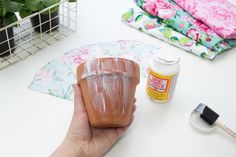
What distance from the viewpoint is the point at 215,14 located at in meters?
0.95

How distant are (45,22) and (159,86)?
1.20ft

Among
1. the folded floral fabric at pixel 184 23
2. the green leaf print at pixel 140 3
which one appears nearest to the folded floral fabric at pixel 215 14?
the folded floral fabric at pixel 184 23

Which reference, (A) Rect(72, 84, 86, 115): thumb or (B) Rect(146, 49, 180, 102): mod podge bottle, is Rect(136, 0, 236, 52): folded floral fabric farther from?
(A) Rect(72, 84, 86, 115): thumb

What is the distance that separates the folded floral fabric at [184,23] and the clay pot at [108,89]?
1.17 ft

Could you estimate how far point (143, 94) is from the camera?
727mm

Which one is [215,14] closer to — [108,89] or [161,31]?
[161,31]

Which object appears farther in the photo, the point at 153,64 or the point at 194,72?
the point at 194,72

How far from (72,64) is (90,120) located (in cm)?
25

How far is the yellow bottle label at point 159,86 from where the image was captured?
0.64 meters

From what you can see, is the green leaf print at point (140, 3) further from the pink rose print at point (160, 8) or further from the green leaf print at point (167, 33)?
the green leaf print at point (167, 33)

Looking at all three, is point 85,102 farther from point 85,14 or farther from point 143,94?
point 85,14

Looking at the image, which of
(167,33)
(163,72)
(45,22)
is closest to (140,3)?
(167,33)

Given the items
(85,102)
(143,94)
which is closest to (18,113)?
(85,102)

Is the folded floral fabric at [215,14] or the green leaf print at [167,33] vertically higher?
the folded floral fabric at [215,14]
